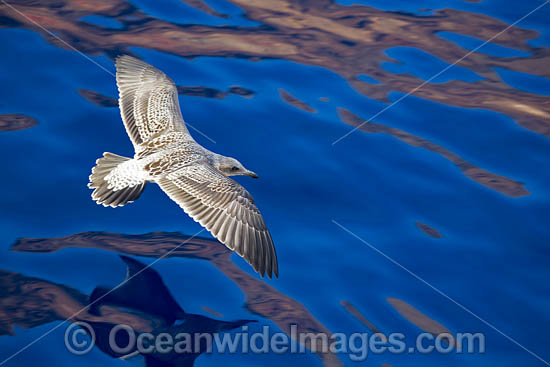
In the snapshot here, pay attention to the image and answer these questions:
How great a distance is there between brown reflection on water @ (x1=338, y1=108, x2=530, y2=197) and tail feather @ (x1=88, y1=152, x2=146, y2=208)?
294 cm

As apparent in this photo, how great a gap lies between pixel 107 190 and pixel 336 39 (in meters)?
4.42

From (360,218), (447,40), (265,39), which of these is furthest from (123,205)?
(447,40)

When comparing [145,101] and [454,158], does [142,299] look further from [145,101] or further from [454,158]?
[454,158]

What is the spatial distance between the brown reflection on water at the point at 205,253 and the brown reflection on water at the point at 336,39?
122 inches

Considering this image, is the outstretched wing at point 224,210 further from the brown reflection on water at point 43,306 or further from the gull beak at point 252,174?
the brown reflection on water at point 43,306

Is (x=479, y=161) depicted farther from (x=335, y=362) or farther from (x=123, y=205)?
(x=123, y=205)

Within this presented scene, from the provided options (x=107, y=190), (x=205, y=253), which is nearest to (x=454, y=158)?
(x=205, y=253)

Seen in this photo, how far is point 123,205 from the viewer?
5852 mm

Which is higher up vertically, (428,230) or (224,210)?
(224,210)

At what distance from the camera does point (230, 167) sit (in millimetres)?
6344

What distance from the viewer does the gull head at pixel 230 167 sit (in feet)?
20.7

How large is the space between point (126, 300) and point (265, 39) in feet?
15.5
